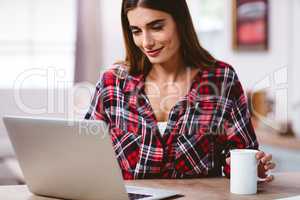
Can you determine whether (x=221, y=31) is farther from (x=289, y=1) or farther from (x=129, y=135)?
(x=129, y=135)

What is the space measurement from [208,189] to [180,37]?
561mm

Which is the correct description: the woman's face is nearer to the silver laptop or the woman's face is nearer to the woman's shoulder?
the woman's shoulder

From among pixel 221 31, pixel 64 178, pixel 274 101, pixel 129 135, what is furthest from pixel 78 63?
pixel 64 178

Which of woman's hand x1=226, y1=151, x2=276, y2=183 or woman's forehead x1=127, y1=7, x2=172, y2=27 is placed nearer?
woman's hand x1=226, y1=151, x2=276, y2=183

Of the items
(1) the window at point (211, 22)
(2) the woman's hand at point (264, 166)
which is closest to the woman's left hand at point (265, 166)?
(2) the woman's hand at point (264, 166)

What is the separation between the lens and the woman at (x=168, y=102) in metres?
1.72

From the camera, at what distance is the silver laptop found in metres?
1.24

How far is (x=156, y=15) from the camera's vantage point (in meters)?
1.69

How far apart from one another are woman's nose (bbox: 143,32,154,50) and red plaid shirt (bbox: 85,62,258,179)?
0.16 m

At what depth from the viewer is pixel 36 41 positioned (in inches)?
181

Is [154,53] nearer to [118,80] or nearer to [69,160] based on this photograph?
[118,80]

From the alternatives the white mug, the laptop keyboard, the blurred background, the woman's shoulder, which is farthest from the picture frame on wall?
the laptop keyboard

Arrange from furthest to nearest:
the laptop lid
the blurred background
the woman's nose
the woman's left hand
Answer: the blurred background < the woman's nose < the woman's left hand < the laptop lid

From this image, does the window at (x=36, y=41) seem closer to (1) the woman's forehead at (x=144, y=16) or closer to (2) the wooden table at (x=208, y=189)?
(1) the woman's forehead at (x=144, y=16)
